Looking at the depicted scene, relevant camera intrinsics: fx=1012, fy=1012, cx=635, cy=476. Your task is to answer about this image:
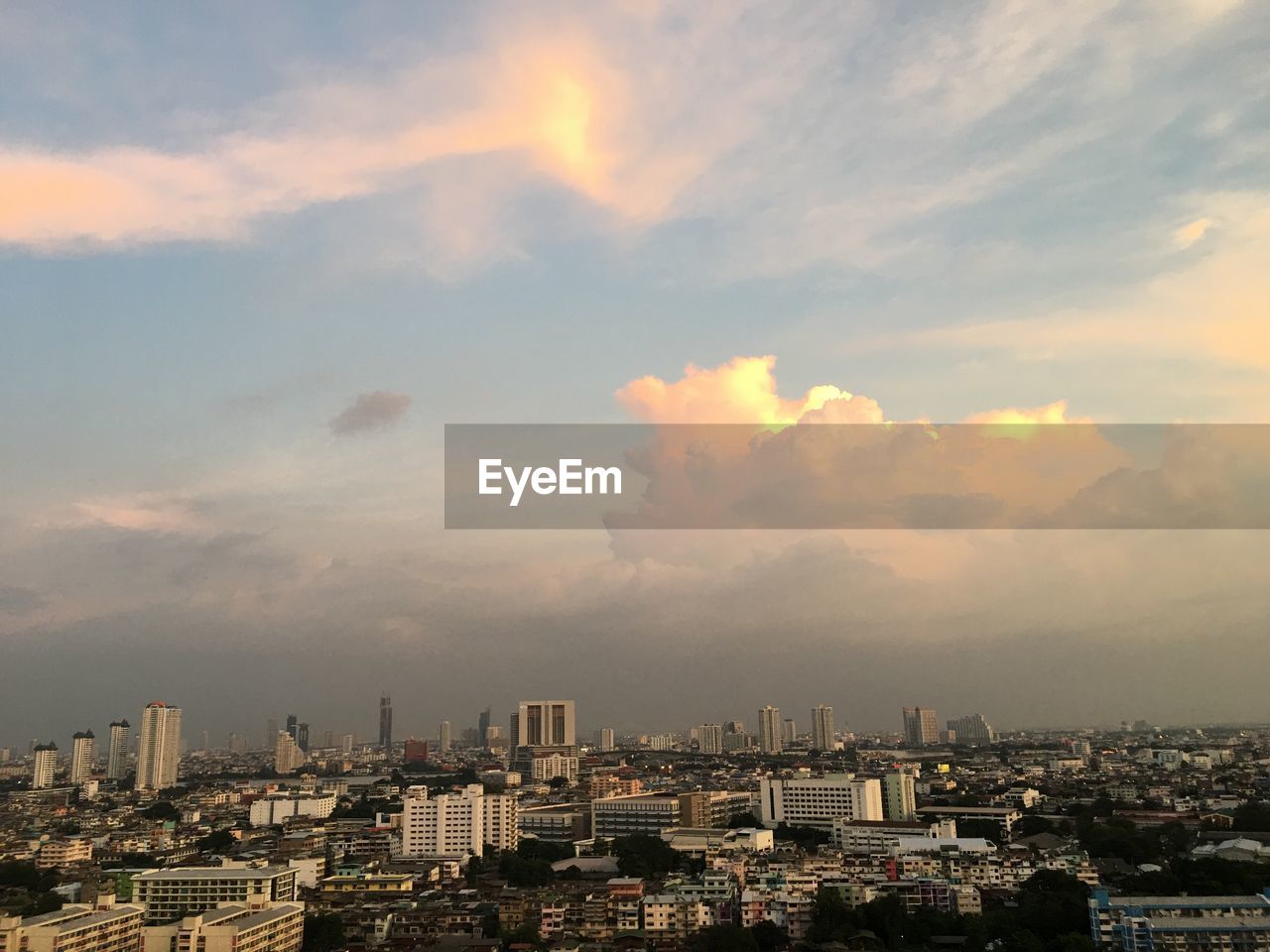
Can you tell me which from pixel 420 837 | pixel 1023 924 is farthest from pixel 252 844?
Result: pixel 1023 924

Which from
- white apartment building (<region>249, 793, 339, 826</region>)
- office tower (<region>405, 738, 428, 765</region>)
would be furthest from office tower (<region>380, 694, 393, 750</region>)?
white apartment building (<region>249, 793, 339, 826</region>)

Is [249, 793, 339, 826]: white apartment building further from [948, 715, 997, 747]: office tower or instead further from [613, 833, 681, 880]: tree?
[948, 715, 997, 747]: office tower

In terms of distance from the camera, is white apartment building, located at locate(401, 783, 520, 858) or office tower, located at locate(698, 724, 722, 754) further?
office tower, located at locate(698, 724, 722, 754)

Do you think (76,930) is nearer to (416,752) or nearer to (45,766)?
(45,766)

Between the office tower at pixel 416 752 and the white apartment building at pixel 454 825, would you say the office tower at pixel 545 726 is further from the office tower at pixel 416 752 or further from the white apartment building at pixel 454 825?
the white apartment building at pixel 454 825

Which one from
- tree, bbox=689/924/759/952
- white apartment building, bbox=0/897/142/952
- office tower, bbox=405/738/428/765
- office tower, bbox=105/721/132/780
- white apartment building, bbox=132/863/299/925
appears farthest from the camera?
office tower, bbox=405/738/428/765

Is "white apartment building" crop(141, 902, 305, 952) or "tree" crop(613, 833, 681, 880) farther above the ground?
"white apartment building" crop(141, 902, 305, 952)

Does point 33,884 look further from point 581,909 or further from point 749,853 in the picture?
point 749,853
